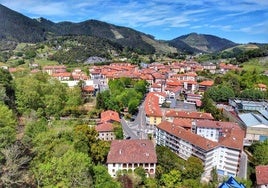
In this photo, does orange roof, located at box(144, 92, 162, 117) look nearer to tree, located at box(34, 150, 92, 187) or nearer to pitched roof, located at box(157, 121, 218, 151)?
pitched roof, located at box(157, 121, 218, 151)

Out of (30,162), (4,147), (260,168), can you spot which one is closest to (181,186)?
(260,168)

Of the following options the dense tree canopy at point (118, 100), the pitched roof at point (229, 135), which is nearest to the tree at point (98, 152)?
the pitched roof at point (229, 135)

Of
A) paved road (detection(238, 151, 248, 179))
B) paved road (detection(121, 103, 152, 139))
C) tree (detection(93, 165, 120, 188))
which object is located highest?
paved road (detection(121, 103, 152, 139))

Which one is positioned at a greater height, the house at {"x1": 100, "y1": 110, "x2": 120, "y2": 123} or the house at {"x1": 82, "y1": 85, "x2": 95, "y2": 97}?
the house at {"x1": 82, "y1": 85, "x2": 95, "y2": 97}

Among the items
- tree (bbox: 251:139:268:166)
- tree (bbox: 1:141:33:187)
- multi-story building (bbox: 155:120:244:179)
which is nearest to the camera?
tree (bbox: 1:141:33:187)

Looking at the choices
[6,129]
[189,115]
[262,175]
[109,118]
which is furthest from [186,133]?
[6,129]

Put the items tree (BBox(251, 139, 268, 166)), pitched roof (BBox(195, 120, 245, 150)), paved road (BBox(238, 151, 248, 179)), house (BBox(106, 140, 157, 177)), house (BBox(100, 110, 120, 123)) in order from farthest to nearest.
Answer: house (BBox(100, 110, 120, 123)), tree (BBox(251, 139, 268, 166)), paved road (BBox(238, 151, 248, 179)), pitched roof (BBox(195, 120, 245, 150)), house (BBox(106, 140, 157, 177))

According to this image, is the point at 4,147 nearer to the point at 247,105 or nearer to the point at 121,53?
the point at 247,105

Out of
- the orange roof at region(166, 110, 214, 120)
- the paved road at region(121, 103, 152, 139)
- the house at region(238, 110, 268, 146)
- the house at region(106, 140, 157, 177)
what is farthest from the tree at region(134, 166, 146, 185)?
the house at region(238, 110, 268, 146)
